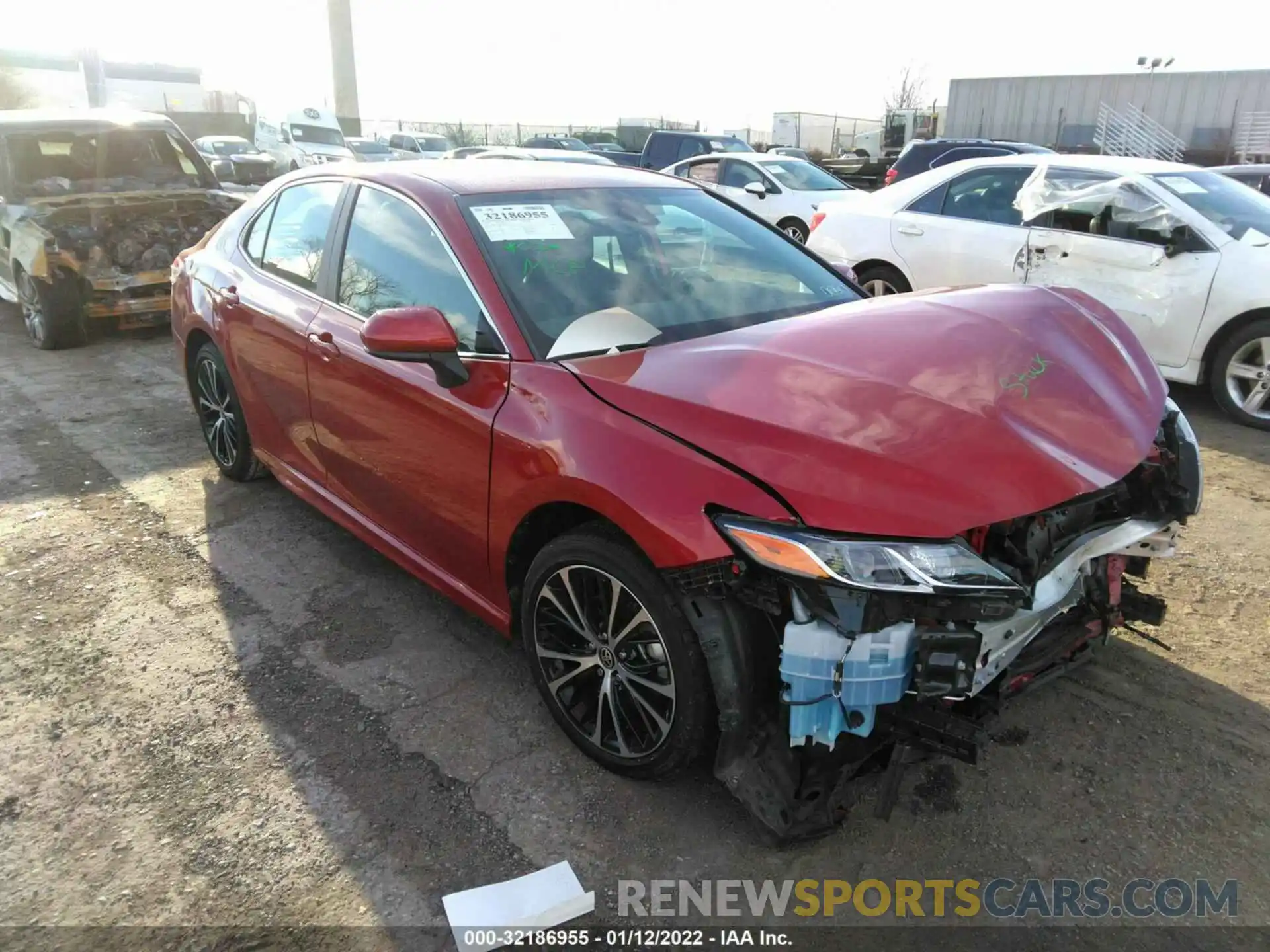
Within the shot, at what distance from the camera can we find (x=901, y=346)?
259cm

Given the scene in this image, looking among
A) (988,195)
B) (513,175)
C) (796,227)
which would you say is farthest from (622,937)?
(796,227)

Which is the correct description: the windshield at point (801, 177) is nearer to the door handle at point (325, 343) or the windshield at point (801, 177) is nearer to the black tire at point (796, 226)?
the black tire at point (796, 226)

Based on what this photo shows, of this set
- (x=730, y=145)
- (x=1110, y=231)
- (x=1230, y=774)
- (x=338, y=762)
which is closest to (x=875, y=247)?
(x=1110, y=231)

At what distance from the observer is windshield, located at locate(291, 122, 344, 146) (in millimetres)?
26141

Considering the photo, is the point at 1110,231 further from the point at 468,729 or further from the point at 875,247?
the point at 468,729

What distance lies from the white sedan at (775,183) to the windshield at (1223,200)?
5.46 m

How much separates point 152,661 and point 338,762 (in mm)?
1050

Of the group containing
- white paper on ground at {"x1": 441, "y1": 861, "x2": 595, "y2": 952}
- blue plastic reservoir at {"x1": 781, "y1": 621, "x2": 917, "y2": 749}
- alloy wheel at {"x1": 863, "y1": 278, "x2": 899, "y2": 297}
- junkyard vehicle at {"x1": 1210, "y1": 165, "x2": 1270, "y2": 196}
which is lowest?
white paper on ground at {"x1": 441, "y1": 861, "x2": 595, "y2": 952}

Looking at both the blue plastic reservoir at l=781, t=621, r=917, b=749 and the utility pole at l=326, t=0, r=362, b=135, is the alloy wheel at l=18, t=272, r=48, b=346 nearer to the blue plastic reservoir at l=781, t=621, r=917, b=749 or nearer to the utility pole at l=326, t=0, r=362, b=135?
the blue plastic reservoir at l=781, t=621, r=917, b=749

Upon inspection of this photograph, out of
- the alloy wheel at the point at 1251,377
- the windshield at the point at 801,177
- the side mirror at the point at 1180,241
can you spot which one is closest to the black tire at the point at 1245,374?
the alloy wheel at the point at 1251,377

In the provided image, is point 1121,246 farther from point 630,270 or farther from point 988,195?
point 630,270

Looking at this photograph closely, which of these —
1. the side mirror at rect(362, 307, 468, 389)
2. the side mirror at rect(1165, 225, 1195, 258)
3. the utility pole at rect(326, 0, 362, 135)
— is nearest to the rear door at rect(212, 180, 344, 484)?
the side mirror at rect(362, 307, 468, 389)

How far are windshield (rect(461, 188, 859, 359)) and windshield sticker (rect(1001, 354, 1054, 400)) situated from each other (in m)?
0.87

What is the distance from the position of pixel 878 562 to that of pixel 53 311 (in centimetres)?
789
